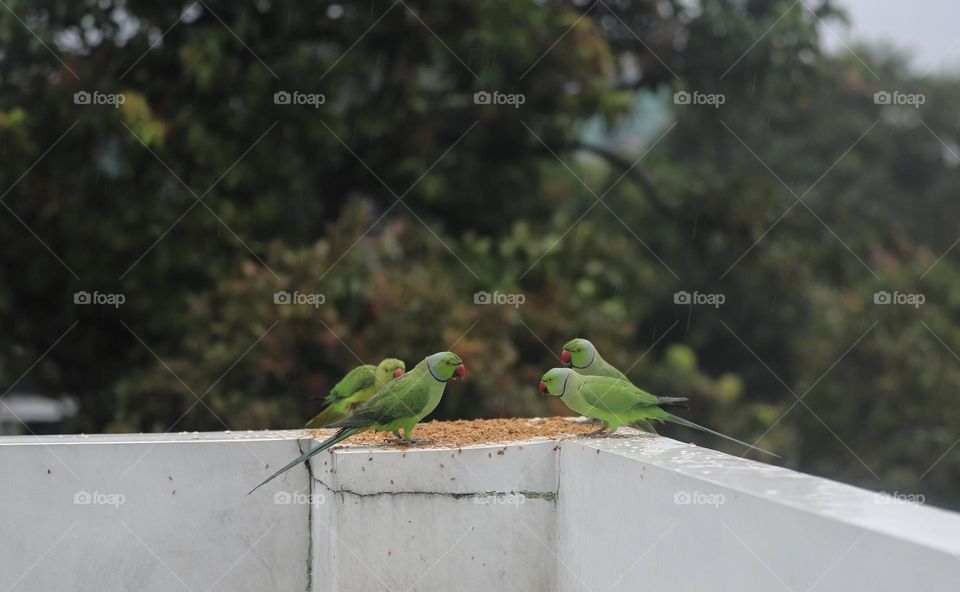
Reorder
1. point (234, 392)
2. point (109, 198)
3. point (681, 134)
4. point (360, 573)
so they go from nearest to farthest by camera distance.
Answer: point (360, 573), point (234, 392), point (109, 198), point (681, 134)

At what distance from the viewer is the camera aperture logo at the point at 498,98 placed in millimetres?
8893

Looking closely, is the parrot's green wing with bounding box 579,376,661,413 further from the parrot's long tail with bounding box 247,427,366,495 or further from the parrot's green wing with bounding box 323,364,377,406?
the parrot's green wing with bounding box 323,364,377,406

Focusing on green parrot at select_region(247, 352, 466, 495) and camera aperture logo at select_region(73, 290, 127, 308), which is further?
camera aperture logo at select_region(73, 290, 127, 308)

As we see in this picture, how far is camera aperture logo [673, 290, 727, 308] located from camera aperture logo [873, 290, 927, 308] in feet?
7.03

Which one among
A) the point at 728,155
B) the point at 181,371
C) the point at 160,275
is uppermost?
the point at 728,155

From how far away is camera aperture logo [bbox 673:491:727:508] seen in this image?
2.54 m

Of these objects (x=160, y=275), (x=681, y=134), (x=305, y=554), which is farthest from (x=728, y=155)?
(x=305, y=554)

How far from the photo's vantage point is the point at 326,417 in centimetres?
448

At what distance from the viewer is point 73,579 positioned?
3.73 m

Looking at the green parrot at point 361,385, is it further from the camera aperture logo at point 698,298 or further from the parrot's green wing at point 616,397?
the camera aperture logo at point 698,298

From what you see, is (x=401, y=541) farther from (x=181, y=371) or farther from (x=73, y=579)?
(x=181, y=371)

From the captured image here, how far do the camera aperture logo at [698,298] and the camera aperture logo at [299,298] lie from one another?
306 inches

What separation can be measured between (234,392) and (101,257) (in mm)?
1873

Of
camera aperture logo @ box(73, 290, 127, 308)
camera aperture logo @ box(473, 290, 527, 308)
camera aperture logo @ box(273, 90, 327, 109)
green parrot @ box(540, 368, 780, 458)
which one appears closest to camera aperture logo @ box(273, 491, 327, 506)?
green parrot @ box(540, 368, 780, 458)
